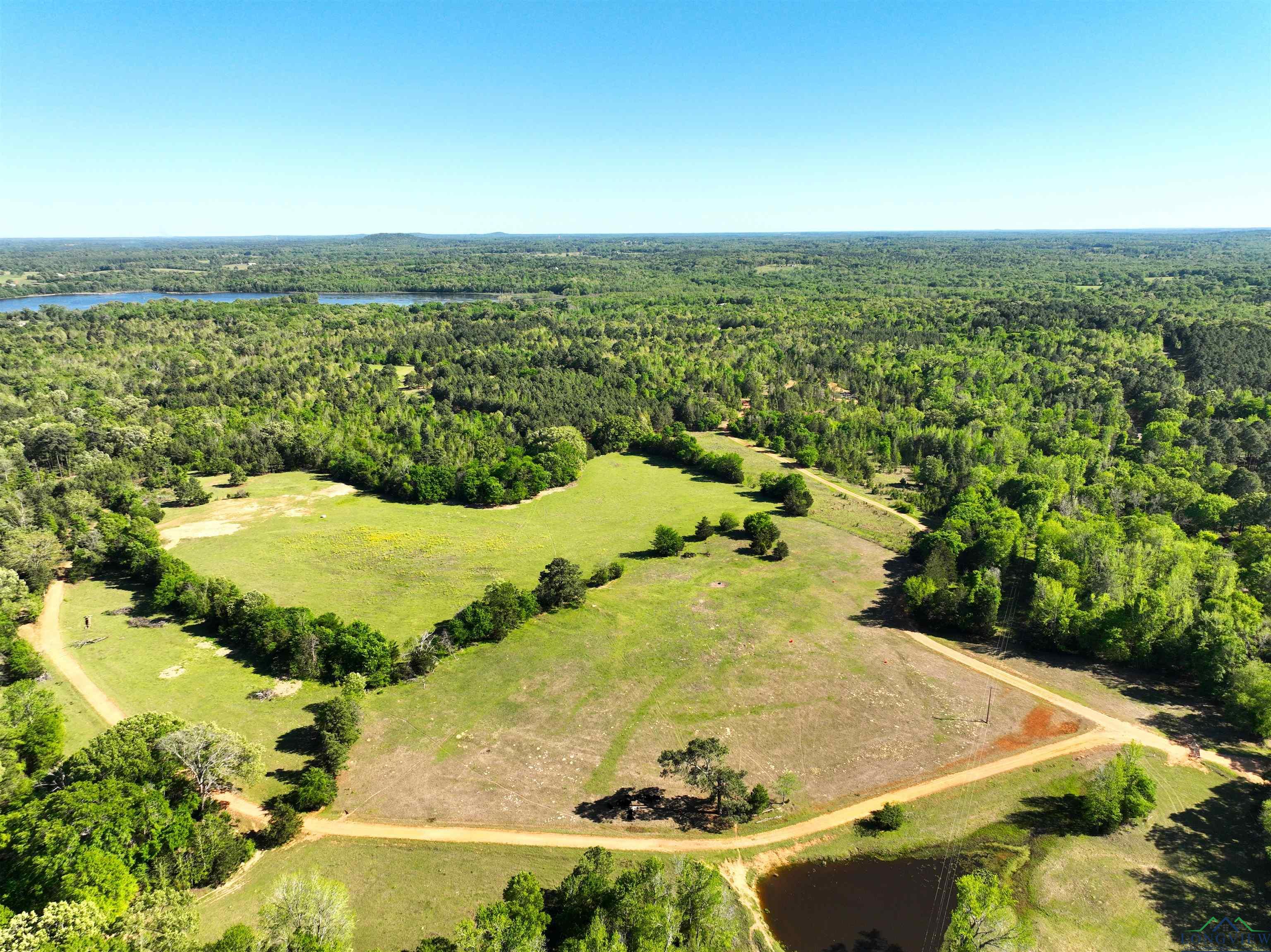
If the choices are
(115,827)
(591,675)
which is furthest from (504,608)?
(115,827)

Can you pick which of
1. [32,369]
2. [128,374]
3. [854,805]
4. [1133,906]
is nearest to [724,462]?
[854,805]

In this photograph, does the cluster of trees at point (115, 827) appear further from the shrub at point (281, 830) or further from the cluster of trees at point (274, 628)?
the cluster of trees at point (274, 628)


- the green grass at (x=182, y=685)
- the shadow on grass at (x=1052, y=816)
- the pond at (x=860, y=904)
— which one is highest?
the green grass at (x=182, y=685)

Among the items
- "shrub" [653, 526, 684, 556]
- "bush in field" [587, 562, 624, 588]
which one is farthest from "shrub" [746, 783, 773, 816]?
"shrub" [653, 526, 684, 556]

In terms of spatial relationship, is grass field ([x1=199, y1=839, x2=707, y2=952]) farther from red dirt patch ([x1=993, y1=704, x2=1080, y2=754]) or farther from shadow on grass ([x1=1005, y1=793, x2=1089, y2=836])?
red dirt patch ([x1=993, y1=704, x2=1080, y2=754])

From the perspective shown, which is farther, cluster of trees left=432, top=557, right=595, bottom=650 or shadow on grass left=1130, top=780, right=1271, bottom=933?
cluster of trees left=432, top=557, right=595, bottom=650

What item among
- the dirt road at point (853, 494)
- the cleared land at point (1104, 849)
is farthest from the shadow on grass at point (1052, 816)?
the dirt road at point (853, 494)
